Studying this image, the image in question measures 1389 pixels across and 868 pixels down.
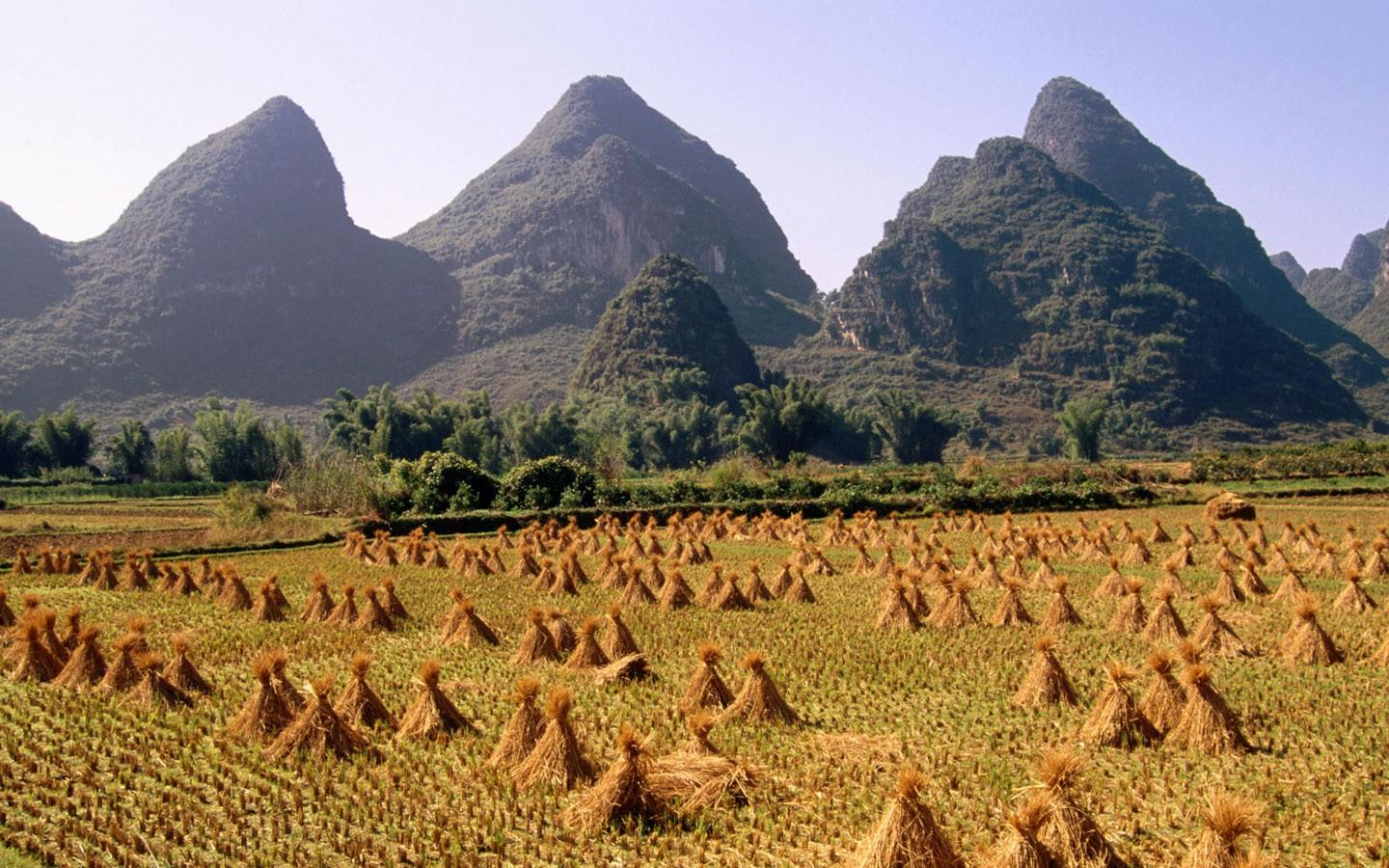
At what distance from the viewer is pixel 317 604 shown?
16.1 m

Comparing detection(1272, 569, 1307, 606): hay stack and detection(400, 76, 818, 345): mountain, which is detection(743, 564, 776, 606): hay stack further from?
detection(400, 76, 818, 345): mountain

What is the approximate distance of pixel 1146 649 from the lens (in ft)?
43.0

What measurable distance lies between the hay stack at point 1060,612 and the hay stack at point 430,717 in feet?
29.4

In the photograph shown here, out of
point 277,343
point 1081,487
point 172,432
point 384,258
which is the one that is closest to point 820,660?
point 1081,487

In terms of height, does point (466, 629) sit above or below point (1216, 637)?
below

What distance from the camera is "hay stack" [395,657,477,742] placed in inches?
370

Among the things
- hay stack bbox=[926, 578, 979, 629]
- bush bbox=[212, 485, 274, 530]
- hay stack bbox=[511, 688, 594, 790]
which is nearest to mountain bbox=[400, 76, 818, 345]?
bush bbox=[212, 485, 274, 530]

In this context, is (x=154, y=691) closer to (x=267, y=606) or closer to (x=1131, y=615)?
(x=267, y=606)

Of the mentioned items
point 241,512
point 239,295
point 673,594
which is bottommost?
point 241,512

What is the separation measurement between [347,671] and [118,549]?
1600 cm

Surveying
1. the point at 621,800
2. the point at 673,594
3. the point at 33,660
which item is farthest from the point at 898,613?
the point at 33,660

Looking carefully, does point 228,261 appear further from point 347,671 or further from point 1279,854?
point 1279,854

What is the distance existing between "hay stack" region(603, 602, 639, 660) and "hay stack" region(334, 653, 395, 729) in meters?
3.26

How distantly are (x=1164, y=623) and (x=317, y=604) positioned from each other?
12828 mm
